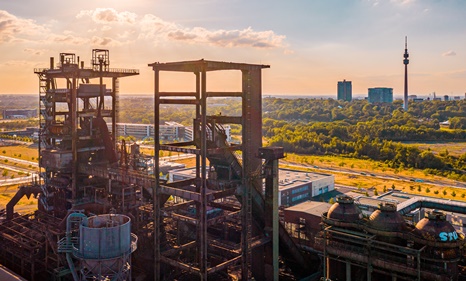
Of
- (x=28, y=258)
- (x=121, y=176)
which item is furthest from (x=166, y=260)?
(x=28, y=258)

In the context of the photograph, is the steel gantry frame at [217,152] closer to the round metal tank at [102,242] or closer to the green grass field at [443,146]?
the round metal tank at [102,242]

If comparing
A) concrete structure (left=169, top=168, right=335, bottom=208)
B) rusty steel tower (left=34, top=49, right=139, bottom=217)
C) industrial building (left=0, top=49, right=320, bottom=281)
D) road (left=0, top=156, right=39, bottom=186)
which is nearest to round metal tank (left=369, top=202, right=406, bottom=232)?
industrial building (left=0, top=49, right=320, bottom=281)

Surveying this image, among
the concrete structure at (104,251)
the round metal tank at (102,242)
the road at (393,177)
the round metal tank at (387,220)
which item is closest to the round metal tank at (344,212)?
the round metal tank at (387,220)

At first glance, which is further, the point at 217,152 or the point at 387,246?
the point at 217,152

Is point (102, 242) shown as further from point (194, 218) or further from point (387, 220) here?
point (387, 220)

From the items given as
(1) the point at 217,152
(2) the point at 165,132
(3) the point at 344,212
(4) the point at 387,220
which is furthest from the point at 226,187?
(2) the point at 165,132

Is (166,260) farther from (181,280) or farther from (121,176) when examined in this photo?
(121,176)
